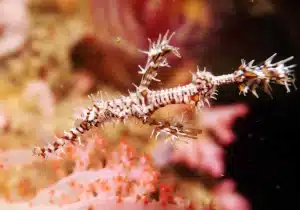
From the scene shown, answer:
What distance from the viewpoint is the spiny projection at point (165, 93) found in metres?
1.58

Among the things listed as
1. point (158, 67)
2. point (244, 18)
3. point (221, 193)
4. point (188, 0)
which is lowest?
point (221, 193)

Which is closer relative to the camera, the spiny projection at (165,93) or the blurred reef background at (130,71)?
the spiny projection at (165,93)

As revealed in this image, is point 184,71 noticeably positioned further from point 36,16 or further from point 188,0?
point 36,16

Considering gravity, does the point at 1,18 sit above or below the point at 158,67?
above

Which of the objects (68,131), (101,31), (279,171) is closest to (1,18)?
(101,31)

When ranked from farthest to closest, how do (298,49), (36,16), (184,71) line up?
(36,16) → (184,71) → (298,49)

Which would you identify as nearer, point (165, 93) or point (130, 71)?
point (165, 93)

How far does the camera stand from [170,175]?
188 cm

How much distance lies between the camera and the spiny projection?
1.58m

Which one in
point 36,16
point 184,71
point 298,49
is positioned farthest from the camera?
point 36,16

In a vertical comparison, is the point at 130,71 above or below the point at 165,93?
above

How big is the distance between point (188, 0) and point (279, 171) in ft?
3.07

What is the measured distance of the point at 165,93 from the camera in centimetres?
166

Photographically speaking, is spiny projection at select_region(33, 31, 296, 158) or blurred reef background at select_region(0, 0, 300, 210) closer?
spiny projection at select_region(33, 31, 296, 158)
